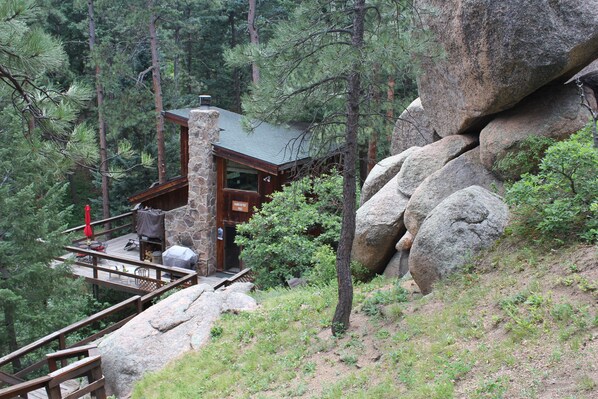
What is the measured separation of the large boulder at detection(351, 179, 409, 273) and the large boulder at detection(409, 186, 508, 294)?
7.56 ft

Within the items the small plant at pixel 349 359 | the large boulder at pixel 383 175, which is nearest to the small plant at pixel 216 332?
the small plant at pixel 349 359

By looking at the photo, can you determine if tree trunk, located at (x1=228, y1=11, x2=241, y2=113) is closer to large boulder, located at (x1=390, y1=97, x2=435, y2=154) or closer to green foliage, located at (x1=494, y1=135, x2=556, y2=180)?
large boulder, located at (x1=390, y1=97, x2=435, y2=154)

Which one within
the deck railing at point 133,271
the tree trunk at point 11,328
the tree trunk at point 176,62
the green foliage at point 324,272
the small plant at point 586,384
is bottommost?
the tree trunk at point 11,328

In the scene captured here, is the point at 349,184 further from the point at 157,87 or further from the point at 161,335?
the point at 157,87

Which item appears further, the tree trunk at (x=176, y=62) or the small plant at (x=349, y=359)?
the tree trunk at (x=176, y=62)

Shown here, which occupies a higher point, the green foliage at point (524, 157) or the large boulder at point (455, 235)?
the green foliage at point (524, 157)

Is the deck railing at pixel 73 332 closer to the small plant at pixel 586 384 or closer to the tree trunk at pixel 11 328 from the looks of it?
the tree trunk at pixel 11 328

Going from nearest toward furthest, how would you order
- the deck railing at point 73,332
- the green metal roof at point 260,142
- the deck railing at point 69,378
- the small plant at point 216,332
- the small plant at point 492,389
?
1. the small plant at point 492,389
2. the deck railing at point 69,378
3. the deck railing at point 73,332
4. the small plant at point 216,332
5. the green metal roof at point 260,142

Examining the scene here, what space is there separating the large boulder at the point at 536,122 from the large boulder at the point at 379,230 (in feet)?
6.41

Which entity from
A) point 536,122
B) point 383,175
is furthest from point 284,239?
point 536,122

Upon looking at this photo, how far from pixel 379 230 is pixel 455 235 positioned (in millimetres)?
2713

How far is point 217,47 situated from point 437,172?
83.2ft

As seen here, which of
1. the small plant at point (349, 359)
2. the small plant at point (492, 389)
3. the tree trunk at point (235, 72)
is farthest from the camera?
the tree trunk at point (235, 72)

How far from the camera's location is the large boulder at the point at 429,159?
1098 centimetres
